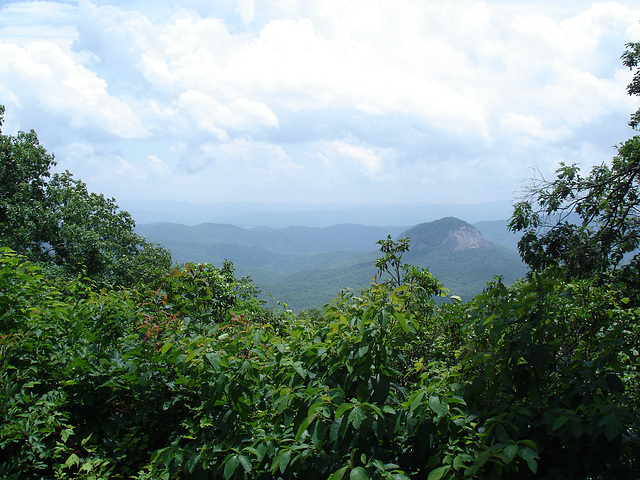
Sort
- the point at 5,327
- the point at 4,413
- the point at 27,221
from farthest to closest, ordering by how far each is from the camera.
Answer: the point at 27,221 < the point at 5,327 < the point at 4,413

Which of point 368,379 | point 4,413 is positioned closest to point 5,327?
point 4,413

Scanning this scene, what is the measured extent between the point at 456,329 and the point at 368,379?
2.31 metres

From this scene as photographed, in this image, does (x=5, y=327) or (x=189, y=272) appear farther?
(x=189, y=272)

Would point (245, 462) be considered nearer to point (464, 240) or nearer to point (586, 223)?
point (586, 223)

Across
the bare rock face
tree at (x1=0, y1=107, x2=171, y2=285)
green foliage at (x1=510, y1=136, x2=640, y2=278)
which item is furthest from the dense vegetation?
the bare rock face

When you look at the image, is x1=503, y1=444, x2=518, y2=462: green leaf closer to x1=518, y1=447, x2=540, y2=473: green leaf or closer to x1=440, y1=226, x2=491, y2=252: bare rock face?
x1=518, y1=447, x2=540, y2=473: green leaf

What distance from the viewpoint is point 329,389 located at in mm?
2383

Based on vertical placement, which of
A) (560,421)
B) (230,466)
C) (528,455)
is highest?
(560,421)

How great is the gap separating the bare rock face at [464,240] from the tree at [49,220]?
178 meters

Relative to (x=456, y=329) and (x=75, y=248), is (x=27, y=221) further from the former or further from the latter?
(x=456, y=329)

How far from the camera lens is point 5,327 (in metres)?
3.69

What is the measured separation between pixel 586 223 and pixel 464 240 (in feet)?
628

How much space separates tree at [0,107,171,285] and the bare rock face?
17756 centimetres

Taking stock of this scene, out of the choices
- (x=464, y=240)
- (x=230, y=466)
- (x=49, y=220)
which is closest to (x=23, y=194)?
(x=49, y=220)
